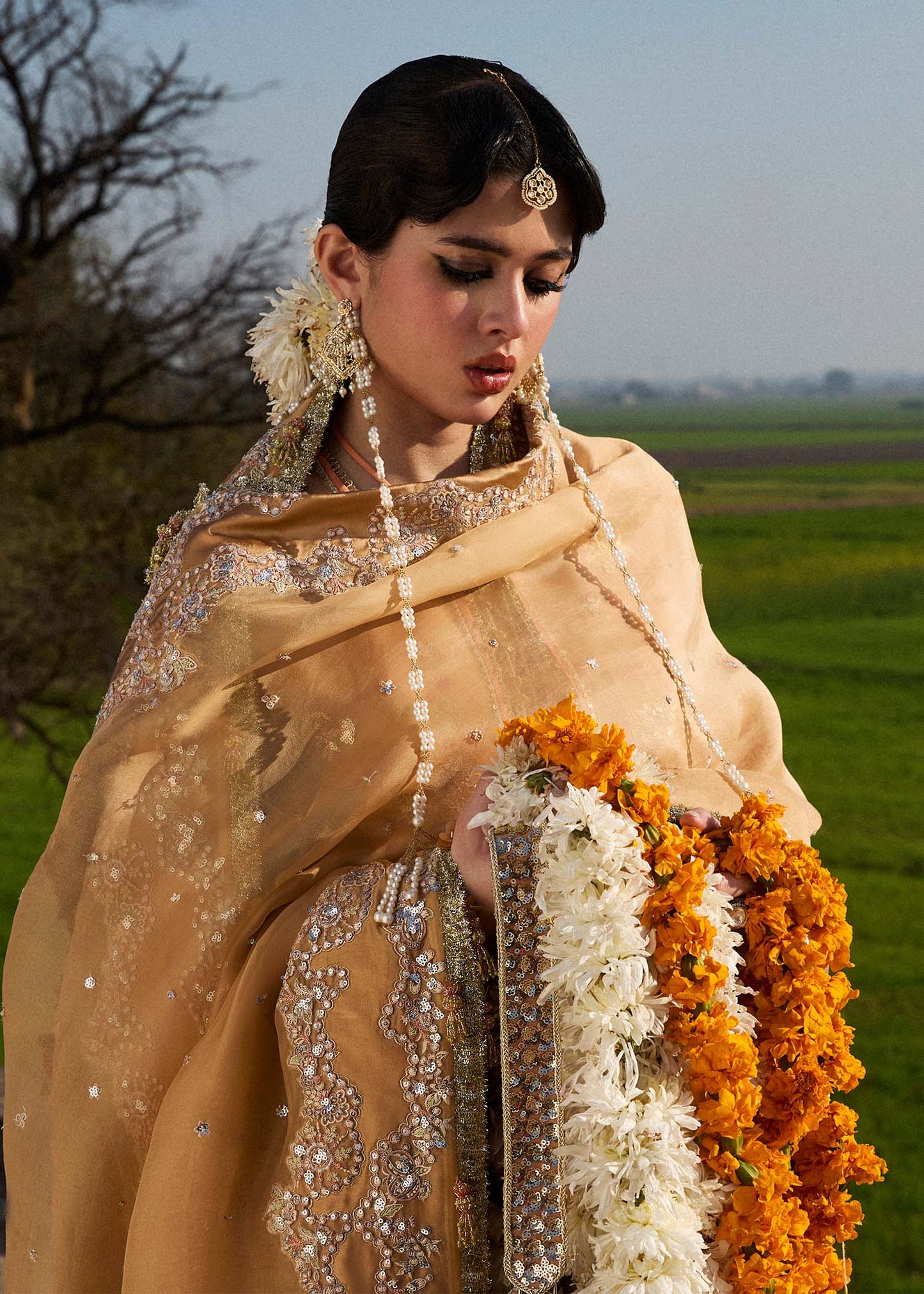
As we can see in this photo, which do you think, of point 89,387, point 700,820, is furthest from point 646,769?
point 89,387

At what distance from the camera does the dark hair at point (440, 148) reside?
5.35 ft

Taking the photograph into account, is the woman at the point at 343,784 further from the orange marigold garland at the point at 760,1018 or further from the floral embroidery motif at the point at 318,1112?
the orange marigold garland at the point at 760,1018

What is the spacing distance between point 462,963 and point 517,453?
0.87m

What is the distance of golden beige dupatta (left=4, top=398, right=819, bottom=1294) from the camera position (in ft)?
5.00

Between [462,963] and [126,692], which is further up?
[126,692]

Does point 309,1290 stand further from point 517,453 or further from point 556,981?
point 517,453

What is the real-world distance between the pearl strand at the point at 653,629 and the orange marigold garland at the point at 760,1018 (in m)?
0.35

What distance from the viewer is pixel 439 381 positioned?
1739 mm

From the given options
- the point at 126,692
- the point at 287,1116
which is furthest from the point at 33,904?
the point at 287,1116

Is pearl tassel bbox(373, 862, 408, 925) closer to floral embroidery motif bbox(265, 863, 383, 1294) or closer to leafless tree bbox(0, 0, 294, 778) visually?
floral embroidery motif bbox(265, 863, 383, 1294)

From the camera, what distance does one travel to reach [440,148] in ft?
5.40

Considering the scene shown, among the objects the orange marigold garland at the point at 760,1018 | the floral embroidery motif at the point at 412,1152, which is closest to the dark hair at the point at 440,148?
the orange marigold garland at the point at 760,1018

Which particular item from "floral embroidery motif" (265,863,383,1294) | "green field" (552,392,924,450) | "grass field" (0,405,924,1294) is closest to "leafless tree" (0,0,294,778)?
"grass field" (0,405,924,1294)

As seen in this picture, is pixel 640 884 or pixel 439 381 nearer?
pixel 640 884
